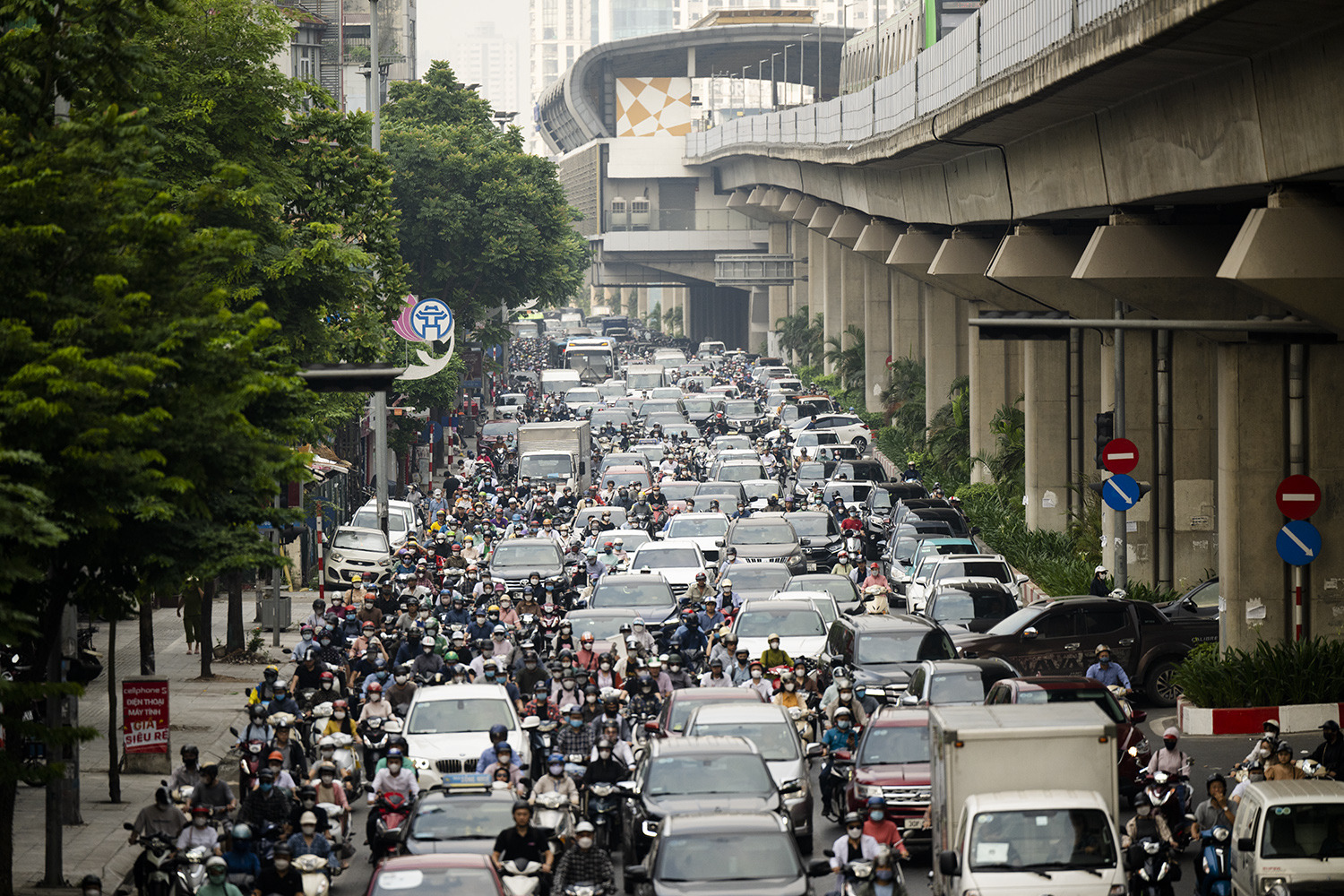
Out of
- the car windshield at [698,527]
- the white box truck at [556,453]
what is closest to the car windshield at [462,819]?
the car windshield at [698,527]

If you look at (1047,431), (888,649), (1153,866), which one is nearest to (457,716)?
(888,649)

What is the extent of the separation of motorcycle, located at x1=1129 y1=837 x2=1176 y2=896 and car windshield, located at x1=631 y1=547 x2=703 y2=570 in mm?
19372

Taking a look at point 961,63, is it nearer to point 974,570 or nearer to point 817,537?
point 974,570

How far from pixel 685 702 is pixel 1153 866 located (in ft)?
22.4

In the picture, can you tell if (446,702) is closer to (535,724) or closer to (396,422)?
(535,724)

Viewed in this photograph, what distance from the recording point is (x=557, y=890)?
15344 millimetres

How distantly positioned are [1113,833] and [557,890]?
4310mm

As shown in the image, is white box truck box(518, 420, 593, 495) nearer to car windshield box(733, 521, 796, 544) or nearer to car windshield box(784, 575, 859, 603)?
car windshield box(733, 521, 796, 544)

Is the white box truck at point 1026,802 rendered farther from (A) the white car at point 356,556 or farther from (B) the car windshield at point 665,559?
(A) the white car at point 356,556

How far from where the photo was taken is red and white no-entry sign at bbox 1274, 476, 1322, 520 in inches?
950

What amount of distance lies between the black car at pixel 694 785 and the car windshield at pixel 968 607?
12.2 m

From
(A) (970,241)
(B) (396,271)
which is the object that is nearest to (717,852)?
(B) (396,271)

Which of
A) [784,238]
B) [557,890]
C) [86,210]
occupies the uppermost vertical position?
[784,238]

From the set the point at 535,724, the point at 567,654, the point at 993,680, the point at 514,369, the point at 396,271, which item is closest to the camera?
the point at 535,724
